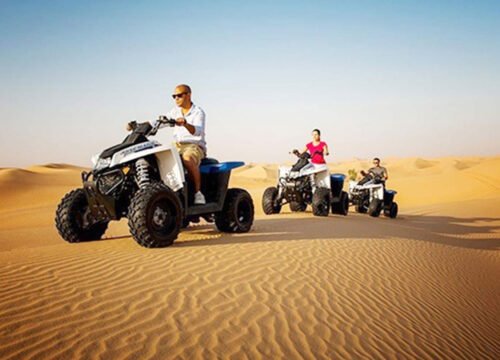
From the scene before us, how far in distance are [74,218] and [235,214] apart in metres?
2.85

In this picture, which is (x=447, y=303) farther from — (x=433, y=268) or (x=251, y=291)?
(x=251, y=291)

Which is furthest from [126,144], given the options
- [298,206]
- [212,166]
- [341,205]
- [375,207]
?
[375,207]

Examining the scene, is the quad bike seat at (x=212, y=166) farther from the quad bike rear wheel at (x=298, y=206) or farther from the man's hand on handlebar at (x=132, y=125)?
the quad bike rear wheel at (x=298, y=206)

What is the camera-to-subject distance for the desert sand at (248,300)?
10.0ft

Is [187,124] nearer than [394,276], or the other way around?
[394,276]

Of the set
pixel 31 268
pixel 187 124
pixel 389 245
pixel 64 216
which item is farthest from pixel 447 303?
pixel 64 216

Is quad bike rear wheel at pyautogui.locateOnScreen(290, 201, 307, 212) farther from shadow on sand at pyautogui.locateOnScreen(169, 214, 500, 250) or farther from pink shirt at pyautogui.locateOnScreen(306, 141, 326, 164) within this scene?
shadow on sand at pyautogui.locateOnScreen(169, 214, 500, 250)

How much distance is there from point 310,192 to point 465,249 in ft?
16.3

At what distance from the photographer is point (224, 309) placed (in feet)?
12.3

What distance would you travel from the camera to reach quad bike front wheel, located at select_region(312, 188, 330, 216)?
1216cm

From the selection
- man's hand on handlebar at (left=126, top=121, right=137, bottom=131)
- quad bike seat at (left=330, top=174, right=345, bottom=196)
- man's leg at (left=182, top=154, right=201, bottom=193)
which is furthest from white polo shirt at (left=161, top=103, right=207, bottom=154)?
quad bike seat at (left=330, top=174, right=345, bottom=196)

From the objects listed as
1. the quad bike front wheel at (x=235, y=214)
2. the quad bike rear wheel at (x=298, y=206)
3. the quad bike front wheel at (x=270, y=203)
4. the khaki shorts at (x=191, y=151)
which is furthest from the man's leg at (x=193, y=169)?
the quad bike rear wheel at (x=298, y=206)

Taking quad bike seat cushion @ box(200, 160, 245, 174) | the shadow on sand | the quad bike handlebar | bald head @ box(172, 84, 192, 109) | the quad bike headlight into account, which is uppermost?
bald head @ box(172, 84, 192, 109)

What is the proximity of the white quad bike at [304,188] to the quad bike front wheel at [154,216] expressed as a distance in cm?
690
